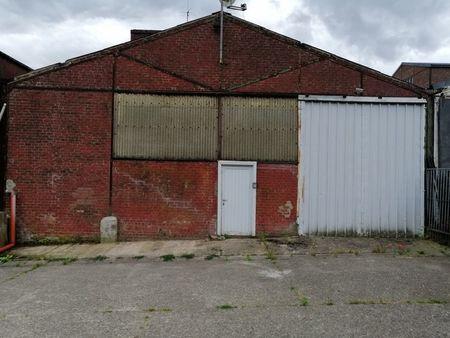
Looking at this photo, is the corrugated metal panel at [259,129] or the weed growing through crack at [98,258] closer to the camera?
the weed growing through crack at [98,258]

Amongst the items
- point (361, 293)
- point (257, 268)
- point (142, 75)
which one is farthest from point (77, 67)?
point (361, 293)

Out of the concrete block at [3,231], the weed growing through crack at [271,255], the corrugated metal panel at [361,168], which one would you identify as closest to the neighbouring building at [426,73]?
the corrugated metal panel at [361,168]

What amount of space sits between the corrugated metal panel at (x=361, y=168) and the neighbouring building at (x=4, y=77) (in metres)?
8.30

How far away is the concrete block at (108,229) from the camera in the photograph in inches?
407

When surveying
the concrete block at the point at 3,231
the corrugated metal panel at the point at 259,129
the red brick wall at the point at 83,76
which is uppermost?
the red brick wall at the point at 83,76

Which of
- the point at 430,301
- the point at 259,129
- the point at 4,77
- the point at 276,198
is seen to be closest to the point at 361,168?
the point at 276,198

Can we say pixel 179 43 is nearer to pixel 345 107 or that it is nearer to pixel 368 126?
pixel 345 107

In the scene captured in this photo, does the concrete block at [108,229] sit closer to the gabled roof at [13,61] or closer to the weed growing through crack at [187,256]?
the weed growing through crack at [187,256]

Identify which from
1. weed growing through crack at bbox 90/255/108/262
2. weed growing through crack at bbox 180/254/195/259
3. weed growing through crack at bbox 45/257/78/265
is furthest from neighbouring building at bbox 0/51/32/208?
weed growing through crack at bbox 180/254/195/259

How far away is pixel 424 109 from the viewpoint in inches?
424

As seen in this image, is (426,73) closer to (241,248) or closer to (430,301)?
(241,248)

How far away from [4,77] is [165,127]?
19.1ft

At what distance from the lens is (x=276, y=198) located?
10.6 metres

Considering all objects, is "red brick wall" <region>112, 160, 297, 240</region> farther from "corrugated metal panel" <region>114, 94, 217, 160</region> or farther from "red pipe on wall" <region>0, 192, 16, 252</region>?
"red pipe on wall" <region>0, 192, 16, 252</region>
